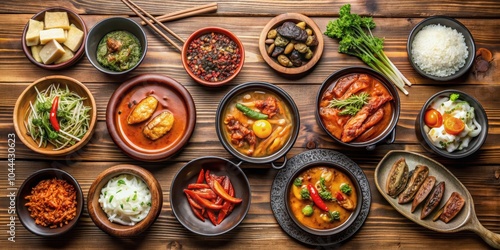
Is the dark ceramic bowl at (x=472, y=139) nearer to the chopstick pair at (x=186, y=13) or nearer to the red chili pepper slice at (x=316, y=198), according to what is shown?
the red chili pepper slice at (x=316, y=198)

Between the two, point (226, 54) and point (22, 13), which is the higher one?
point (22, 13)

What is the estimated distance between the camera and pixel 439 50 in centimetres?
373

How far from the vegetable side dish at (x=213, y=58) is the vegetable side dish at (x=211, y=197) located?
71cm

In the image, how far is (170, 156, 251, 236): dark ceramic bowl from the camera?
3504mm

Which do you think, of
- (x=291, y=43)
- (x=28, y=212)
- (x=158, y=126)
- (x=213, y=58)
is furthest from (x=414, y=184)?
(x=28, y=212)

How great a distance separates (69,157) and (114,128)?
1.48 feet

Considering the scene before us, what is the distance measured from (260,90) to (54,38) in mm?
1524

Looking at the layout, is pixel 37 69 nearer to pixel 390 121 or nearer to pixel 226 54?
pixel 226 54

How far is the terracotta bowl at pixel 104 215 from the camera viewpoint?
3.38 m

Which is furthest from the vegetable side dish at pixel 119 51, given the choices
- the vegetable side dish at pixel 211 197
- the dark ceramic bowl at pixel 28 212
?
the vegetable side dish at pixel 211 197

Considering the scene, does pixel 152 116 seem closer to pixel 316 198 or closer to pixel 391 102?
pixel 316 198

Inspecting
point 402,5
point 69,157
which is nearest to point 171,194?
point 69,157

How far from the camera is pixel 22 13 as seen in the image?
3.80m

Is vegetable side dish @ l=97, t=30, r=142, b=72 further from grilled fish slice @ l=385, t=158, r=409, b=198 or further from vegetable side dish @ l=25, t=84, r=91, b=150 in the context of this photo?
grilled fish slice @ l=385, t=158, r=409, b=198
